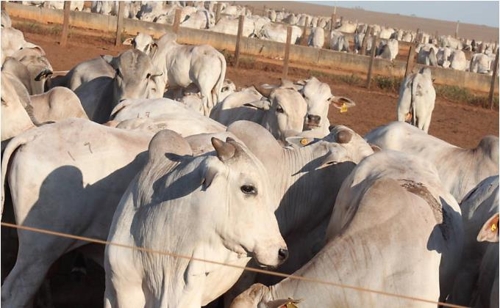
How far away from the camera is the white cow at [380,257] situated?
5.16m

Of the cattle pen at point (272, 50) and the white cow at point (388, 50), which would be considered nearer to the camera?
the cattle pen at point (272, 50)

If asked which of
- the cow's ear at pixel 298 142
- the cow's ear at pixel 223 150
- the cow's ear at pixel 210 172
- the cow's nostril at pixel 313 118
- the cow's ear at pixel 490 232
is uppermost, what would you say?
the cow's ear at pixel 223 150

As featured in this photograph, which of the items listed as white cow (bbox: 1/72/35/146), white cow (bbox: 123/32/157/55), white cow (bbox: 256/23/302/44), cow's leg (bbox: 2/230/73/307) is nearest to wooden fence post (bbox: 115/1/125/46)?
white cow (bbox: 256/23/302/44)

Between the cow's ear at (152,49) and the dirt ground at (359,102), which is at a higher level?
the cow's ear at (152,49)

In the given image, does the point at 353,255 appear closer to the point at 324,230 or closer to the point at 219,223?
the point at 219,223

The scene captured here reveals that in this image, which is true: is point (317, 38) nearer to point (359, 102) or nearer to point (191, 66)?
point (359, 102)

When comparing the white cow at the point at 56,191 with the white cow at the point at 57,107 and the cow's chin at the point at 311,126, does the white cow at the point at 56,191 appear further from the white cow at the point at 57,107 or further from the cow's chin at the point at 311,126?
the cow's chin at the point at 311,126

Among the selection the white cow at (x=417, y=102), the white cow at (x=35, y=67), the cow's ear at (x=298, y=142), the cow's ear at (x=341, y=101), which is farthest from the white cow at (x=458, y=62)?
the cow's ear at (x=298, y=142)

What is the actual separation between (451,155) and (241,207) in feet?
13.5

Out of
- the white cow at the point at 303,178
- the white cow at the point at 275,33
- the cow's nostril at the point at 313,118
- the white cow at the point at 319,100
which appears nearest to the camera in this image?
the white cow at the point at 303,178

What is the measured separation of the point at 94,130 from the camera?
20.2 ft

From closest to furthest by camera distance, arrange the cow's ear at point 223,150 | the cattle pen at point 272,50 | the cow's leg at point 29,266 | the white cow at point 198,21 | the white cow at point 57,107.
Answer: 1. the cow's ear at point 223,150
2. the cow's leg at point 29,266
3. the white cow at point 57,107
4. the cattle pen at point 272,50
5. the white cow at point 198,21

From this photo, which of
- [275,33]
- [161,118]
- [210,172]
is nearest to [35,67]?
[161,118]

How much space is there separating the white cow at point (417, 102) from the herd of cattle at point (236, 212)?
628cm
